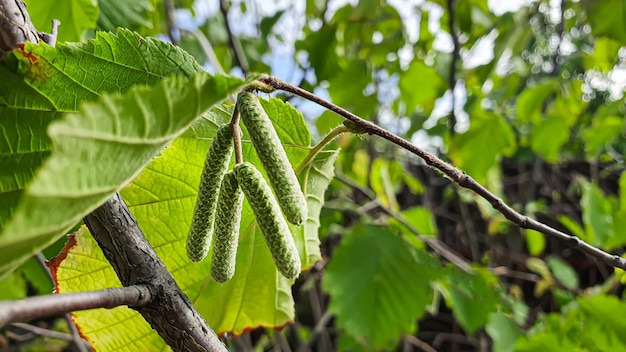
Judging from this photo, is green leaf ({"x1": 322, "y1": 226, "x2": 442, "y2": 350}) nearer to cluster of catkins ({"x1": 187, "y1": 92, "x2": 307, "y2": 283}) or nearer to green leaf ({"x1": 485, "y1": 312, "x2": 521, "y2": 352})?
green leaf ({"x1": 485, "y1": 312, "x2": 521, "y2": 352})

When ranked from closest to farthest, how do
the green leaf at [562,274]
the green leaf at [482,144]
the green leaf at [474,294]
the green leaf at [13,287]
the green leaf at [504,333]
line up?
1. the green leaf at [474,294]
2. the green leaf at [13,287]
3. the green leaf at [504,333]
4. the green leaf at [482,144]
5. the green leaf at [562,274]

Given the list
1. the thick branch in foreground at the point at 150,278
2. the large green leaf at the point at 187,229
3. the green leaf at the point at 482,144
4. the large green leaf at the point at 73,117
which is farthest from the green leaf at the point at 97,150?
the green leaf at the point at 482,144

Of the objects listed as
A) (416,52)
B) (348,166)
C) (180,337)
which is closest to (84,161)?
(180,337)

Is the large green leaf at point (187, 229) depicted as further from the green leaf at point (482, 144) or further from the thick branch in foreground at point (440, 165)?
the green leaf at point (482, 144)

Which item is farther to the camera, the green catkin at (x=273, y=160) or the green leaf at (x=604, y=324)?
the green leaf at (x=604, y=324)

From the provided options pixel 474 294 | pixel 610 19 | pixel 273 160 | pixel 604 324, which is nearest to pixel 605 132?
pixel 610 19

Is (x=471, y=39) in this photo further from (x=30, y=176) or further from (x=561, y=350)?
(x=30, y=176)

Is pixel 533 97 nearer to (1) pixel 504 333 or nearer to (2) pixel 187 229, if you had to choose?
(1) pixel 504 333
